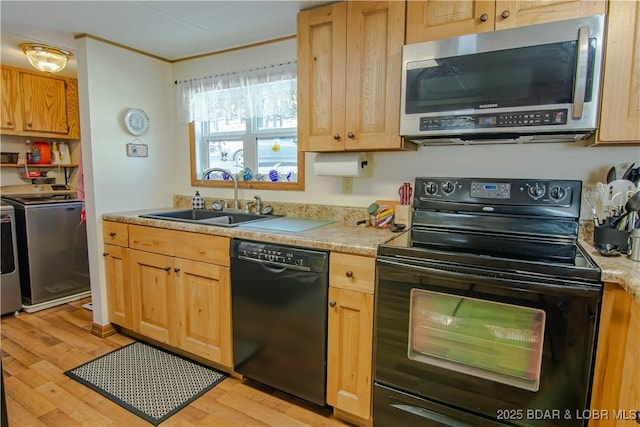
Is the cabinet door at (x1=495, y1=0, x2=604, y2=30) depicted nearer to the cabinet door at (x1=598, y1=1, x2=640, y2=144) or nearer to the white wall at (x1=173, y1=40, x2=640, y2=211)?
the cabinet door at (x1=598, y1=1, x2=640, y2=144)

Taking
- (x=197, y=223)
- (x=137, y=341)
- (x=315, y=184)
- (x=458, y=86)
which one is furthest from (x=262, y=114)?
(x=137, y=341)

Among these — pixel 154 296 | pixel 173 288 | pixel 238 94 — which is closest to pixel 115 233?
pixel 154 296

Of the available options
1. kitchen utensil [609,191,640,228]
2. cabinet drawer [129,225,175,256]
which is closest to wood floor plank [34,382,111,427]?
cabinet drawer [129,225,175,256]

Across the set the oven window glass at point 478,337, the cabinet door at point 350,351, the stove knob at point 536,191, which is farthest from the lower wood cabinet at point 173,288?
the stove knob at point 536,191

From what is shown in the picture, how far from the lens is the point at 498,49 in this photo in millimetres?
1484

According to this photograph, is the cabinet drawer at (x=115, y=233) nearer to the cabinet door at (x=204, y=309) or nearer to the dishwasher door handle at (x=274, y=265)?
the cabinet door at (x=204, y=309)

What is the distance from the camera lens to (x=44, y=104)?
3.43m

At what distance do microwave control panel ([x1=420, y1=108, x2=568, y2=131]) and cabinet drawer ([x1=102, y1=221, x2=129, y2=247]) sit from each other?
200cm

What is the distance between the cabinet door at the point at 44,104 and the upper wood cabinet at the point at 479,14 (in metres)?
3.48

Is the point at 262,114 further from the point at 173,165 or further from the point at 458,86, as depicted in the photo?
the point at 458,86

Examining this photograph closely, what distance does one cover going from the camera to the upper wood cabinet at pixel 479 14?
4.64 ft

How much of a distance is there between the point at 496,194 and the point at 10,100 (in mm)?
3955

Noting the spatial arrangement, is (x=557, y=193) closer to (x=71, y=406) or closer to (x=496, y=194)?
(x=496, y=194)

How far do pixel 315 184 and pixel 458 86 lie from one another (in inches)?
43.1
